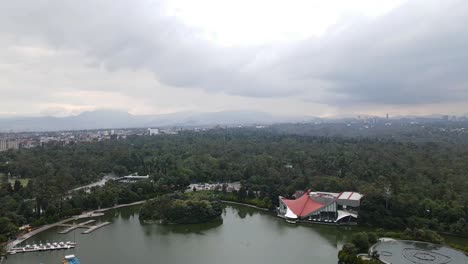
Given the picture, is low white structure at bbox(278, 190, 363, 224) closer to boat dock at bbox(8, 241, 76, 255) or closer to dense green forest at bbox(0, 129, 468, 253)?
dense green forest at bbox(0, 129, 468, 253)

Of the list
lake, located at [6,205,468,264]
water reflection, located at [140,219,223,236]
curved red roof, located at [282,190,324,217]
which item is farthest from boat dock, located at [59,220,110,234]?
curved red roof, located at [282,190,324,217]

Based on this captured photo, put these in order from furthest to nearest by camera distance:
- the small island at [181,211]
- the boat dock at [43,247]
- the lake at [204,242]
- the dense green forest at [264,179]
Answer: the small island at [181,211] < the dense green forest at [264,179] < the boat dock at [43,247] < the lake at [204,242]

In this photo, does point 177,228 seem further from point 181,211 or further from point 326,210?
point 326,210

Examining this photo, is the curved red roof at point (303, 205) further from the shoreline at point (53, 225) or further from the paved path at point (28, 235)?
the paved path at point (28, 235)

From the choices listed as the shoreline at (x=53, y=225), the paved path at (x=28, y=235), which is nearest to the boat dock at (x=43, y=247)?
the shoreline at (x=53, y=225)

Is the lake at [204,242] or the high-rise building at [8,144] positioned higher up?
the high-rise building at [8,144]

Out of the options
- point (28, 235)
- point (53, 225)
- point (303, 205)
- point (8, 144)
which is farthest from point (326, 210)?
point (8, 144)
